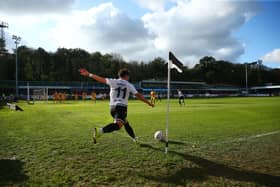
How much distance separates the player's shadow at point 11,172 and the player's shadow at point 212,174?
7.93 ft

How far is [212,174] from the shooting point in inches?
185

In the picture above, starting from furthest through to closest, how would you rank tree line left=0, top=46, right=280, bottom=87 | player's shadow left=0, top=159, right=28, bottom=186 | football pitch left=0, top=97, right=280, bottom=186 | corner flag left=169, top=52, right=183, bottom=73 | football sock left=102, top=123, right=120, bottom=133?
tree line left=0, top=46, right=280, bottom=87
corner flag left=169, top=52, right=183, bottom=73
football sock left=102, top=123, right=120, bottom=133
football pitch left=0, top=97, right=280, bottom=186
player's shadow left=0, top=159, right=28, bottom=186

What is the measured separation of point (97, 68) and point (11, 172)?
287ft

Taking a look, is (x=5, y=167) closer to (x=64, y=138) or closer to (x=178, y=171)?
(x=64, y=138)

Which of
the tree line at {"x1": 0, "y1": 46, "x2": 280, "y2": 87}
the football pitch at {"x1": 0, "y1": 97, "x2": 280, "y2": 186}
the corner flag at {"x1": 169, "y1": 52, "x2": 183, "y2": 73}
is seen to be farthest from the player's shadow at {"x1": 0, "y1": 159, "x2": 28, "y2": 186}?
the tree line at {"x1": 0, "y1": 46, "x2": 280, "y2": 87}

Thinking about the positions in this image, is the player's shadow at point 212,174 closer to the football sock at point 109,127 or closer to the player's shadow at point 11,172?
the football sock at point 109,127

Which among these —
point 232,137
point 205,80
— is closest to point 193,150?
point 232,137

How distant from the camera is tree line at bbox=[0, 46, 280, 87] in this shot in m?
80.5

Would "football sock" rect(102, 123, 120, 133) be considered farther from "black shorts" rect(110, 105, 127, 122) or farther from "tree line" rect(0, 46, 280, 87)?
"tree line" rect(0, 46, 280, 87)

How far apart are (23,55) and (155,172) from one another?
8963cm

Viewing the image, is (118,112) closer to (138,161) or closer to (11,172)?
(138,161)

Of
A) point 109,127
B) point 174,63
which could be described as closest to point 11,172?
point 109,127

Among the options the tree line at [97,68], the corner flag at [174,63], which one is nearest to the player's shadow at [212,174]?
the corner flag at [174,63]

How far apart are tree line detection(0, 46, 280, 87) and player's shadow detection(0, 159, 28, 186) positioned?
7966 cm
